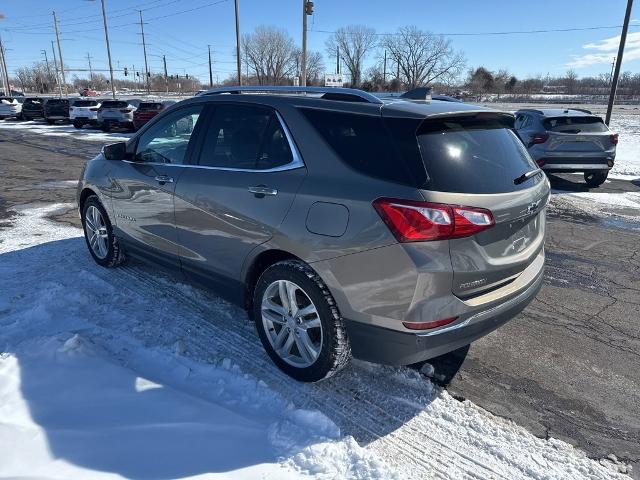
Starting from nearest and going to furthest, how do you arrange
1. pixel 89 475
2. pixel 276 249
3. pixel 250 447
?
pixel 89 475 < pixel 250 447 < pixel 276 249

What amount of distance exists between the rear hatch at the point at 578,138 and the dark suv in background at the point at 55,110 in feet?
95.8

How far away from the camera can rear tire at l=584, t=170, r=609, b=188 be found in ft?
33.0

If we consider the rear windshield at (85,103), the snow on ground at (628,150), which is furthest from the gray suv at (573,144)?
the rear windshield at (85,103)

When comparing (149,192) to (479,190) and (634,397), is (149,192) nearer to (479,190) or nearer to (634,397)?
(479,190)

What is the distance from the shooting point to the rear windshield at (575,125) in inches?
381

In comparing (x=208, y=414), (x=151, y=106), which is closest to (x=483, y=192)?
(x=208, y=414)

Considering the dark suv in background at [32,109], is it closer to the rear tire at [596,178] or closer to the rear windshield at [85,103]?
the rear windshield at [85,103]

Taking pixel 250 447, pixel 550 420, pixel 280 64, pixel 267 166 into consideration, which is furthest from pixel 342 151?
pixel 280 64

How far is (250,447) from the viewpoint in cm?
247

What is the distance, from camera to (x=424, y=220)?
246 centimetres

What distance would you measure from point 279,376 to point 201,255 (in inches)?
44.5

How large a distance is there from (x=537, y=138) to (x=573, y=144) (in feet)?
2.28

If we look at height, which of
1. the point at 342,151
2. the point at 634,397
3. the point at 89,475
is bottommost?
the point at 634,397

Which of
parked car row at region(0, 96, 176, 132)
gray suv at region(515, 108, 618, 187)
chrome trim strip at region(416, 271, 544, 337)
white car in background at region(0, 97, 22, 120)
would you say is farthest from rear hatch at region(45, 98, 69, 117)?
chrome trim strip at region(416, 271, 544, 337)
